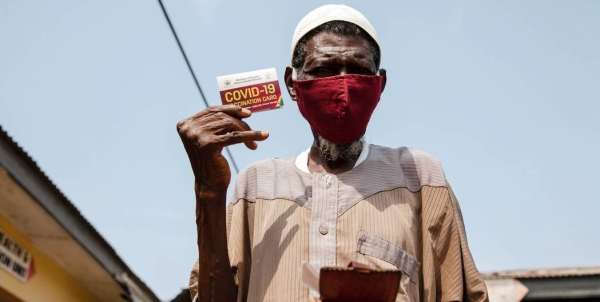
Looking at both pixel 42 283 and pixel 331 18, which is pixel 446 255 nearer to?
pixel 331 18

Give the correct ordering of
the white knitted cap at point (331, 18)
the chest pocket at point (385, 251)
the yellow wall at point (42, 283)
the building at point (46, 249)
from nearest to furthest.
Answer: the chest pocket at point (385, 251) → the white knitted cap at point (331, 18) → the building at point (46, 249) → the yellow wall at point (42, 283)

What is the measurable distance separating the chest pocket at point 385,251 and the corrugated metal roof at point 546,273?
5168 millimetres

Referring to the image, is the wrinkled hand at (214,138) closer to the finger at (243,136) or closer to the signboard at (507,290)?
the finger at (243,136)

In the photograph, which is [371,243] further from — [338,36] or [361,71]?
[338,36]

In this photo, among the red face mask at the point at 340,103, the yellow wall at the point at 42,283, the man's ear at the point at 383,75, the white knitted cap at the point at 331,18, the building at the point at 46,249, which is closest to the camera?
the red face mask at the point at 340,103

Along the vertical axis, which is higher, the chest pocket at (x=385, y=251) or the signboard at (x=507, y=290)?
the chest pocket at (x=385, y=251)

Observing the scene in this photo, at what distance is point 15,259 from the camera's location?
7.42 meters

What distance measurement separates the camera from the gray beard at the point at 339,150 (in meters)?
2.67

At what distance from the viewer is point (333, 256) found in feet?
7.75

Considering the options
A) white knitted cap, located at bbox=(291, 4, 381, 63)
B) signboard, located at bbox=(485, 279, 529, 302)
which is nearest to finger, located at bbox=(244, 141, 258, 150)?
white knitted cap, located at bbox=(291, 4, 381, 63)

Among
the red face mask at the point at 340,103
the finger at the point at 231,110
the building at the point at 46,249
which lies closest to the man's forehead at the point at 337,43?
the red face mask at the point at 340,103

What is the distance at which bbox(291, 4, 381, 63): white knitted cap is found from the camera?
110 inches

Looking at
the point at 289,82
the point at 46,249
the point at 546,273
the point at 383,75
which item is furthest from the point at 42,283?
the point at 383,75

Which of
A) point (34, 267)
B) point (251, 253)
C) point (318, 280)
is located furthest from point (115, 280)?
point (318, 280)
